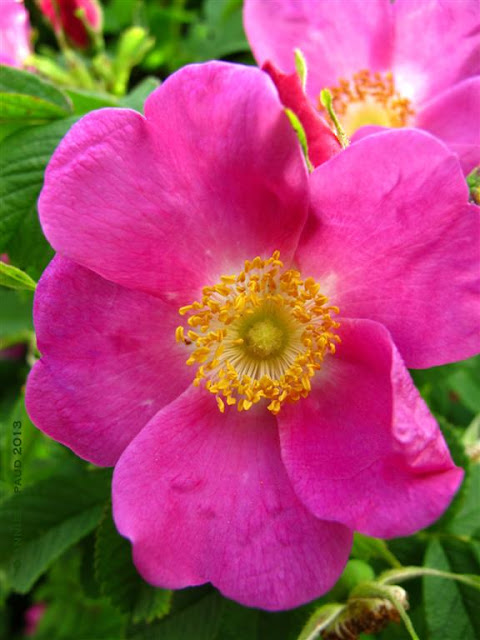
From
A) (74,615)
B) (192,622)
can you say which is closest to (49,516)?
(192,622)

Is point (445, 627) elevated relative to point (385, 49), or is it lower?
lower

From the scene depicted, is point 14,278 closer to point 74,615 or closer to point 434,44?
point 434,44

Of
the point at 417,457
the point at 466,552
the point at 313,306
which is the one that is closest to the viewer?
the point at 417,457

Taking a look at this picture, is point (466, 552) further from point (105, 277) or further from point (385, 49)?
point (385, 49)

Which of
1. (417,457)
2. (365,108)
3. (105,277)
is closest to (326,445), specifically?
(417,457)

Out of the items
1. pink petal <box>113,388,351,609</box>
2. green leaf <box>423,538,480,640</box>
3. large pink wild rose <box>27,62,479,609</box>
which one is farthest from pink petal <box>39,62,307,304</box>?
green leaf <box>423,538,480,640</box>

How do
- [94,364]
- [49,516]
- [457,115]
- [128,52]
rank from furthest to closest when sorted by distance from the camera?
[128,52], [49,516], [457,115], [94,364]
